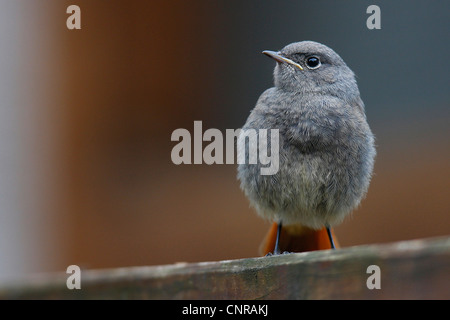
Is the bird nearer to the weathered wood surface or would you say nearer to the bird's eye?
the bird's eye

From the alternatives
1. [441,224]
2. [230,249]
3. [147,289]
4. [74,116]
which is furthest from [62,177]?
[147,289]

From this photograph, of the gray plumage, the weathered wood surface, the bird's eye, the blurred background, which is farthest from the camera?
the blurred background

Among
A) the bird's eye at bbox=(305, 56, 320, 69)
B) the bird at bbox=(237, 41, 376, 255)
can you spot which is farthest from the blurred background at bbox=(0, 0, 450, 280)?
the bird's eye at bbox=(305, 56, 320, 69)

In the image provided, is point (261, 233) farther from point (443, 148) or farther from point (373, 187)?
point (443, 148)

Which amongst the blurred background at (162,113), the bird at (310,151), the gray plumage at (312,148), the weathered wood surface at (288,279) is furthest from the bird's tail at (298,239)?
the weathered wood surface at (288,279)

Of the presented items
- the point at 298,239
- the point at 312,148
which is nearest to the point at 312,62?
the point at 312,148

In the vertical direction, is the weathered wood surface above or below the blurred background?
below

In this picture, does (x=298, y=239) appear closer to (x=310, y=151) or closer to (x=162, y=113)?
(x=310, y=151)
